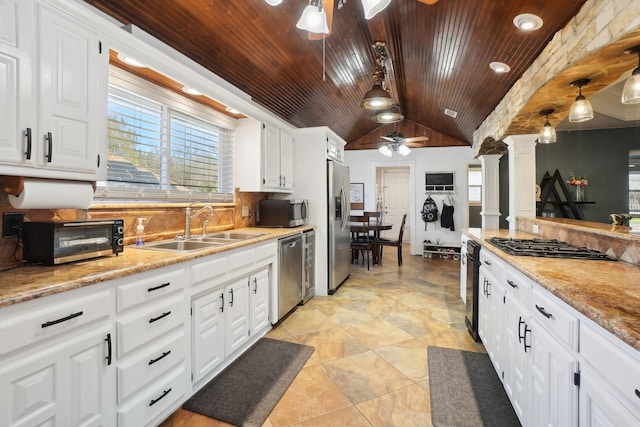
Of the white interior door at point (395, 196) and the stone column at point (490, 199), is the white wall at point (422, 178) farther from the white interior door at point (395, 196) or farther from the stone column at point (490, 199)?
the stone column at point (490, 199)

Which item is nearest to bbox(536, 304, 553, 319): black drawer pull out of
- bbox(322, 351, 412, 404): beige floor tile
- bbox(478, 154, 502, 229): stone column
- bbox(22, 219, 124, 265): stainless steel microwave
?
bbox(322, 351, 412, 404): beige floor tile

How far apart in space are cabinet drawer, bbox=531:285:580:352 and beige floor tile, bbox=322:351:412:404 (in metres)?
1.11

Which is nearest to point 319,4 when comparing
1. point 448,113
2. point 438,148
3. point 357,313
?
point 357,313

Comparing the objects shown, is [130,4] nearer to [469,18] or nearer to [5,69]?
[5,69]

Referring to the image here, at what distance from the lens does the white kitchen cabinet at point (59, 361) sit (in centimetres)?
108

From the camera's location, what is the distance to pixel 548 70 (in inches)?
96.3

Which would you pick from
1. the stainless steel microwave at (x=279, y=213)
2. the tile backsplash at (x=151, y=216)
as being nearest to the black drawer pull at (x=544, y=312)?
the tile backsplash at (x=151, y=216)

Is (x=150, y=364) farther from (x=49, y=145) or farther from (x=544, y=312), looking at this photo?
(x=544, y=312)

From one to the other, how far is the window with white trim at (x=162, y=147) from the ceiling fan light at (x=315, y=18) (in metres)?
1.46

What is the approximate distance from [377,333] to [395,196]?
604cm

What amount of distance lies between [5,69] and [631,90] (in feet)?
10.0

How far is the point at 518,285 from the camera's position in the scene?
5.58ft

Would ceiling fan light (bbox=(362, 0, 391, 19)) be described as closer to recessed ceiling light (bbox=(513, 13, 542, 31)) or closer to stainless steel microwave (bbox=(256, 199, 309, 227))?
recessed ceiling light (bbox=(513, 13, 542, 31))

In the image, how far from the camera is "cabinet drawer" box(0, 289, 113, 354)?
1.07m
